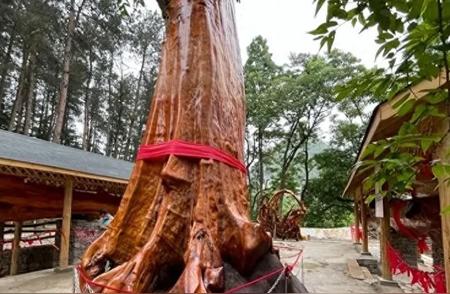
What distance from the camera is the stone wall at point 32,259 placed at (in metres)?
8.38

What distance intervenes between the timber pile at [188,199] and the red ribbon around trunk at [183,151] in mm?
21

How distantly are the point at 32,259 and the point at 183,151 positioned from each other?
9.01 metres

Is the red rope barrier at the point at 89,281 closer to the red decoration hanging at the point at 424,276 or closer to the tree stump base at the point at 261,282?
the tree stump base at the point at 261,282

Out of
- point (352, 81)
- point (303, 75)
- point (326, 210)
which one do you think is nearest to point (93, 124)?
point (303, 75)

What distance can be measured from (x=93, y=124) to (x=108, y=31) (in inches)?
330

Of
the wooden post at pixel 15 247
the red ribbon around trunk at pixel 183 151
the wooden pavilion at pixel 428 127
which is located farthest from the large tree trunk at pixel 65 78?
the red ribbon around trunk at pixel 183 151

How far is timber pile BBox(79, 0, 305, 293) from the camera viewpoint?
4.54ft

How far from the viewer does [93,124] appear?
2328 centimetres

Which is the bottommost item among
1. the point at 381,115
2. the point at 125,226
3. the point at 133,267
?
the point at 133,267

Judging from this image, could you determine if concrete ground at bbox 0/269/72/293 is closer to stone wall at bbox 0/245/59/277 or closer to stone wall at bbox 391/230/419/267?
stone wall at bbox 0/245/59/277

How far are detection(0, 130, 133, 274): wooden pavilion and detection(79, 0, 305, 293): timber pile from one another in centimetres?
400

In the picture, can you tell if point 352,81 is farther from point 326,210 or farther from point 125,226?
point 326,210

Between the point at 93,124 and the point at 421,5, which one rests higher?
the point at 93,124

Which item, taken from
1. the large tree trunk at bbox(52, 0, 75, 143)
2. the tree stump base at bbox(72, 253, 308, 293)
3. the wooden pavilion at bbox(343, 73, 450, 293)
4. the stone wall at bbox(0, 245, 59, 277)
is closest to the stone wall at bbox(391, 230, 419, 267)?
the wooden pavilion at bbox(343, 73, 450, 293)
